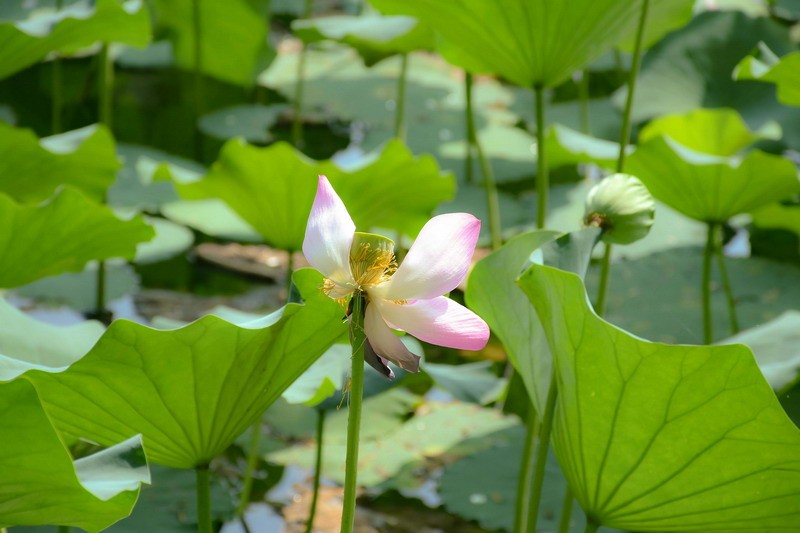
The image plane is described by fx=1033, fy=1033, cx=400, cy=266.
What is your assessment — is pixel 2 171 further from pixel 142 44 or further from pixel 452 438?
pixel 452 438

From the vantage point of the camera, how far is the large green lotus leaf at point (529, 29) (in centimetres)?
122

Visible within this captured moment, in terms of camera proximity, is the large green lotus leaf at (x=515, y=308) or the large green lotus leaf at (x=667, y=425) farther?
the large green lotus leaf at (x=515, y=308)

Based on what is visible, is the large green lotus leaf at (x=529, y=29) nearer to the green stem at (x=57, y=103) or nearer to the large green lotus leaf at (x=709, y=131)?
the large green lotus leaf at (x=709, y=131)

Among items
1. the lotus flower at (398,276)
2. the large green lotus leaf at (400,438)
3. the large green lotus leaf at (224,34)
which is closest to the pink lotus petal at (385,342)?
the lotus flower at (398,276)

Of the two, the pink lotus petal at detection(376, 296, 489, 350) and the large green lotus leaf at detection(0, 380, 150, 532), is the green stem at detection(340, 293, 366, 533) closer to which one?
the pink lotus petal at detection(376, 296, 489, 350)

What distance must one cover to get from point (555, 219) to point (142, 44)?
3.09 feet

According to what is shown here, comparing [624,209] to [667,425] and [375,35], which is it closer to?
[667,425]

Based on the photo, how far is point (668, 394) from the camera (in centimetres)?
Result: 80

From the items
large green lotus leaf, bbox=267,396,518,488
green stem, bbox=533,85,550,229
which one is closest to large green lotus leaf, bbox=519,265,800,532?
green stem, bbox=533,85,550,229

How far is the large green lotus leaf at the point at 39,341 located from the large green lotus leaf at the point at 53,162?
1.39 feet

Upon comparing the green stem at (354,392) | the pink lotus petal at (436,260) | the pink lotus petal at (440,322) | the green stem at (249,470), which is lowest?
the green stem at (249,470)

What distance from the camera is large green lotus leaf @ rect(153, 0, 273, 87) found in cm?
265

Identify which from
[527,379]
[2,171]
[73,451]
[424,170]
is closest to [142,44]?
[2,171]

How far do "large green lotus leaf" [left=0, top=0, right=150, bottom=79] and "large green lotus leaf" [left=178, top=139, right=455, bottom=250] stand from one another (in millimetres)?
247
